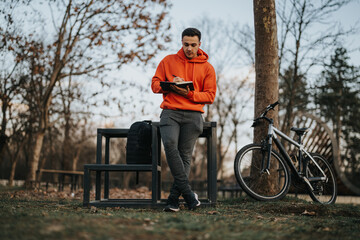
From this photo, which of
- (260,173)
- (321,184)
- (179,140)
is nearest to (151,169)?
(179,140)

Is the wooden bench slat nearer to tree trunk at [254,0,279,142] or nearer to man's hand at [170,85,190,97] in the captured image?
man's hand at [170,85,190,97]

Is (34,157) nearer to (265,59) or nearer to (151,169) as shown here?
(151,169)

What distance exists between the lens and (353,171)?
8727mm

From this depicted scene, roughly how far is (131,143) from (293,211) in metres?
2.30

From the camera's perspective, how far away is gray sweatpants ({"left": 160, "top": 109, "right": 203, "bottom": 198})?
445cm

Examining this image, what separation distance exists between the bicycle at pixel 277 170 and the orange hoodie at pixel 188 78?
1.07 metres

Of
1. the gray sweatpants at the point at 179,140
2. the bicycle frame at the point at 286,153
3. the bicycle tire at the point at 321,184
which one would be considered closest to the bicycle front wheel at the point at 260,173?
the bicycle frame at the point at 286,153

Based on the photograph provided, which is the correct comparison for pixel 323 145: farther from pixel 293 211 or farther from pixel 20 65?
pixel 20 65

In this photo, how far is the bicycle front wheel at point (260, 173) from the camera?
17.4ft

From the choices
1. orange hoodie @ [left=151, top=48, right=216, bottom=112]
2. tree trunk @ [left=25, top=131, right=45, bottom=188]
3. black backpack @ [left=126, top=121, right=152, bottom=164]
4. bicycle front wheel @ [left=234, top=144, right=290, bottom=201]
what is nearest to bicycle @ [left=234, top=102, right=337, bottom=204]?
bicycle front wheel @ [left=234, top=144, right=290, bottom=201]

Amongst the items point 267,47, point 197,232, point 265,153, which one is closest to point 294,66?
point 267,47

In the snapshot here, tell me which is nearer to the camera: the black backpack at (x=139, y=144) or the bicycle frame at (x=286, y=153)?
the black backpack at (x=139, y=144)

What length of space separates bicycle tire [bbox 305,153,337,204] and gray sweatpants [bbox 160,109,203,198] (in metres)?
2.47

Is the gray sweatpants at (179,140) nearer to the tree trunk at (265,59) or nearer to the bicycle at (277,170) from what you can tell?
the bicycle at (277,170)
